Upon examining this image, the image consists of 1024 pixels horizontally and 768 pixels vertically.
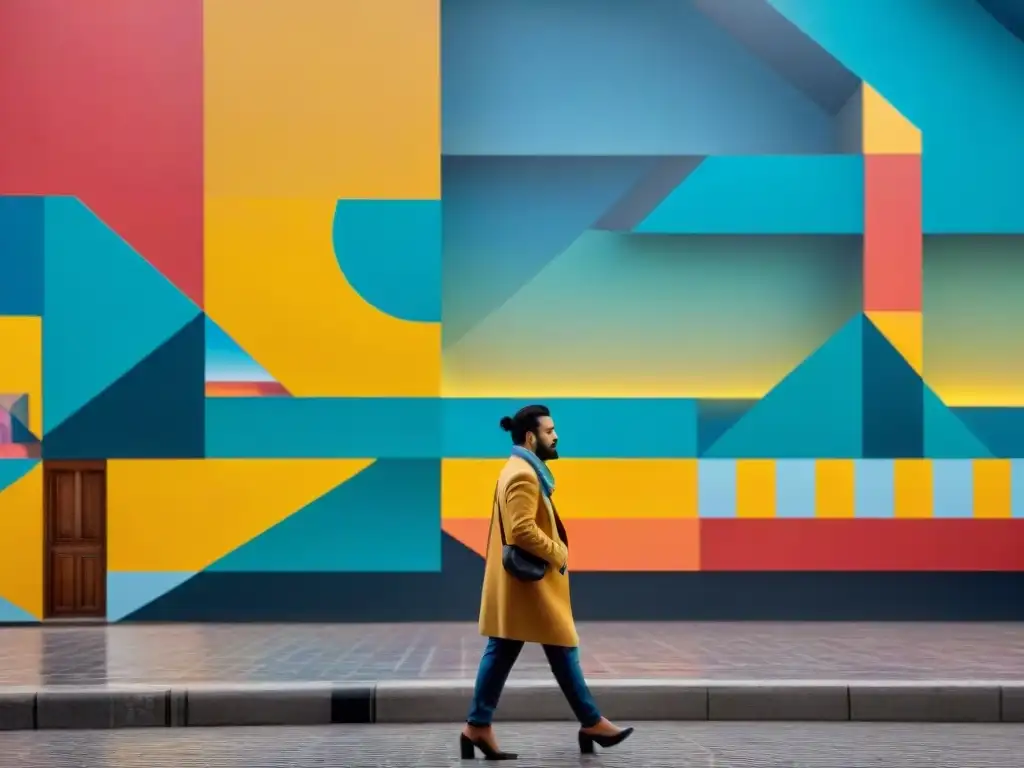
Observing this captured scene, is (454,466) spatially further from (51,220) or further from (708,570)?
(51,220)

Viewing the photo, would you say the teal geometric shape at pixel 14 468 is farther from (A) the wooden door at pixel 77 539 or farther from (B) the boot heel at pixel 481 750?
(B) the boot heel at pixel 481 750

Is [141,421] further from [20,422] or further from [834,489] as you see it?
[834,489]

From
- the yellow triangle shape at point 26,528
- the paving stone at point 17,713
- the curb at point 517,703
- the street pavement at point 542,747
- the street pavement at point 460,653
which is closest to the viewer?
the street pavement at point 542,747

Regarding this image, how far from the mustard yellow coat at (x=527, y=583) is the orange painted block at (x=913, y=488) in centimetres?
636

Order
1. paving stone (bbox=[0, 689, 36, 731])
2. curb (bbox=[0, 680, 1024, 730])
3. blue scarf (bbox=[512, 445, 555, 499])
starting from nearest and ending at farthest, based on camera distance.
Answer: blue scarf (bbox=[512, 445, 555, 499]), paving stone (bbox=[0, 689, 36, 731]), curb (bbox=[0, 680, 1024, 730])

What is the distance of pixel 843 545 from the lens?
12.6 m

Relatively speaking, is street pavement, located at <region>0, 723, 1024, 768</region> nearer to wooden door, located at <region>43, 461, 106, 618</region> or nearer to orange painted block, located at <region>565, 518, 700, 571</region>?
orange painted block, located at <region>565, 518, 700, 571</region>

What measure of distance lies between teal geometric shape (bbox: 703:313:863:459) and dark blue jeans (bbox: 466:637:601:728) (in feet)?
19.1

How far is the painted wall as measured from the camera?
490 inches

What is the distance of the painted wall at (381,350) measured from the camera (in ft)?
40.9

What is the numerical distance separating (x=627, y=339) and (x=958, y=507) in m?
3.40

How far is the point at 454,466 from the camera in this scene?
12.6 m

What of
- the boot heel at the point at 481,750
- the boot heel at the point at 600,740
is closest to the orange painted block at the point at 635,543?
the boot heel at the point at 600,740

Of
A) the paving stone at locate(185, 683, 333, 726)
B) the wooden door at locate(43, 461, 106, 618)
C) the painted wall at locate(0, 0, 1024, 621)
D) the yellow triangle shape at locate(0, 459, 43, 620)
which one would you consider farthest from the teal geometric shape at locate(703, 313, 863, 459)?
the yellow triangle shape at locate(0, 459, 43, 620)
